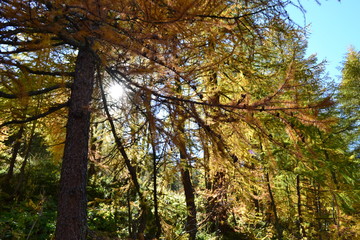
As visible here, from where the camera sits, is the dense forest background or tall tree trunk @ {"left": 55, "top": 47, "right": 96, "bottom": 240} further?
tall tree trunk @ {"left": 55, "top": 47, "right": 96, "bottom": 240}

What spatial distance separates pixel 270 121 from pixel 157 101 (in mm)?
2914

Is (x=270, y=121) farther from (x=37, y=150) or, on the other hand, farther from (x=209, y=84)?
(x=37, y=150)

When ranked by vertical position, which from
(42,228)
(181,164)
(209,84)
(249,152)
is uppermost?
(209,84)

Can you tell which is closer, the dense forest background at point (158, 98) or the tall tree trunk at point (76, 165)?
the dense forest background at point (158, 98)

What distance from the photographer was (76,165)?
3.27 meters

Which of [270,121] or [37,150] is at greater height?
[37,150]

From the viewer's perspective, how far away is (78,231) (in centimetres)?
307

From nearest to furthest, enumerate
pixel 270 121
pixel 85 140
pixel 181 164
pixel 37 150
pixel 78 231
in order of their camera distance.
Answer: pixel 78 231
pixel 85 140
pixel 181 164
pixel 270 121
pixel 37 150

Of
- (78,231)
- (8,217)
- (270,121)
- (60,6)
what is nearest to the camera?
(60,6)

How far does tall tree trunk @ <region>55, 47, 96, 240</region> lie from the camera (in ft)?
10.1

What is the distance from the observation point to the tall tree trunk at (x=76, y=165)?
10.1ft

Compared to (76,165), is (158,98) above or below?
above

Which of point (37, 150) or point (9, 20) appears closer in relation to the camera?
point (9, 20)

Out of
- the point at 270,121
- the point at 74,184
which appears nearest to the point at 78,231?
the point at 74,184
